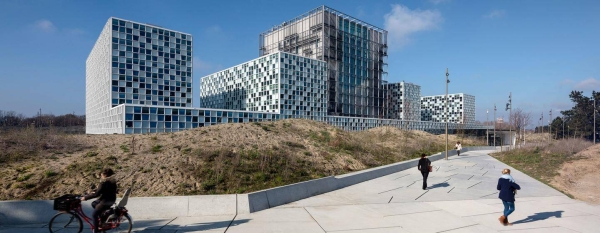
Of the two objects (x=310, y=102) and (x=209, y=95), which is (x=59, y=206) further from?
(x=209, y=95)

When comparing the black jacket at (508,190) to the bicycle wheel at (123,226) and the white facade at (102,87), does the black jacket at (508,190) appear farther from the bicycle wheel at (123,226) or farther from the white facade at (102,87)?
the white facade at (102,87)

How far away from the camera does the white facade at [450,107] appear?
13238 centimetres

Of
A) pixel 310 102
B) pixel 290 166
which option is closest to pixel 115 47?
pixel 310 102

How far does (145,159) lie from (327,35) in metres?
66.3

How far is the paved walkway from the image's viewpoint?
336 inches

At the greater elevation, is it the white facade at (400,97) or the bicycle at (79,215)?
the white facade at (400,97)

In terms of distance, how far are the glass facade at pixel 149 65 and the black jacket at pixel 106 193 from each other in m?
49.1

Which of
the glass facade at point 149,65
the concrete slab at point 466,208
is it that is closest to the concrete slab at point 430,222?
the concrete slab at point 466,208

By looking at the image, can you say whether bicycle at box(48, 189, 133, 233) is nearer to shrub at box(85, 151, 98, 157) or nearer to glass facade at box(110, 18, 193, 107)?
shrub at box(85, 151, 98, 157)

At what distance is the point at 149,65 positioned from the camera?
53.3m

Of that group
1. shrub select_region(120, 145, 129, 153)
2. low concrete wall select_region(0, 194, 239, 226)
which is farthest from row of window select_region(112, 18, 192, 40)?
low concrete wall select_region(0, 194, 239, 226)

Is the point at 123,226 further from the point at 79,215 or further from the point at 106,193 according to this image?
the point at 106,193

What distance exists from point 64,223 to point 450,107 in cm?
14719

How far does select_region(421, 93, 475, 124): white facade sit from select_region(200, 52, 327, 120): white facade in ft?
278
